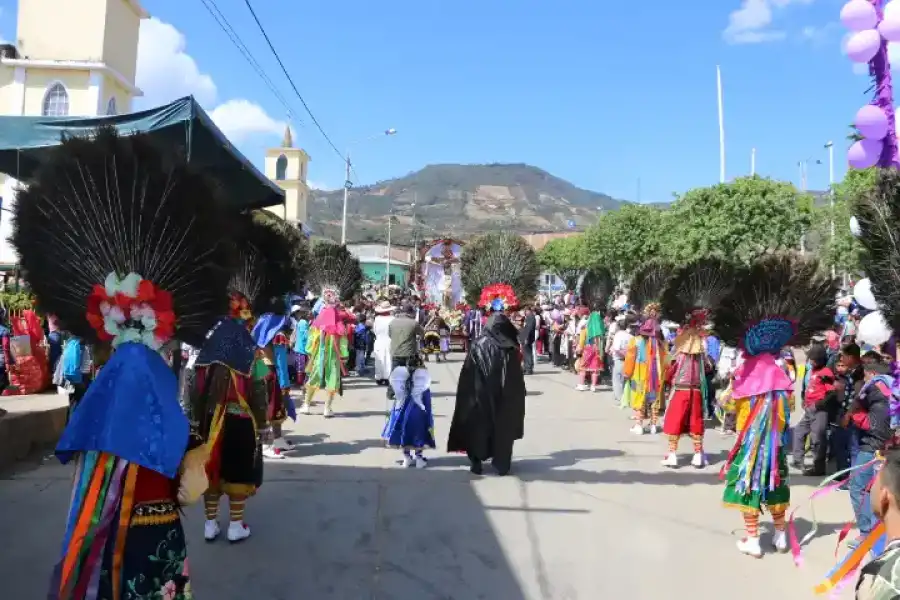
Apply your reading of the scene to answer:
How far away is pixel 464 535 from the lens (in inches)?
211

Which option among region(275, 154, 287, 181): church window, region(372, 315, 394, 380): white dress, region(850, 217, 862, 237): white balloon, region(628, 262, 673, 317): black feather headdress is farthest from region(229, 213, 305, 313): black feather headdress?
region(275, 154, 287, 181): church window

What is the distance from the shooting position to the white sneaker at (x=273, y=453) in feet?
25.1

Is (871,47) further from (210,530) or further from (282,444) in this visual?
(282,444)

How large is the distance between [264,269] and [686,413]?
4843 millimetres

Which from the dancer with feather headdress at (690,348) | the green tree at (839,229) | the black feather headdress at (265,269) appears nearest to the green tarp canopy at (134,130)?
the black feather headdress at (265,269)

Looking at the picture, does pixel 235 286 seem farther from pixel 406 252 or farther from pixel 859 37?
pixel 406 252

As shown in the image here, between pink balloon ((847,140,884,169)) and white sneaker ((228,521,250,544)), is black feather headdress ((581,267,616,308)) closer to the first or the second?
pink balloon ((847,140,884,169))

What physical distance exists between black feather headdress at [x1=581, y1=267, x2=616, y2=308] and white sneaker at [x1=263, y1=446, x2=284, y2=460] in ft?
30.0

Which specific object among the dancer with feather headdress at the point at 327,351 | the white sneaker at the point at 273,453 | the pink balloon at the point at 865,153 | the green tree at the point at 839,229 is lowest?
the white sneaker at the point at 273,453

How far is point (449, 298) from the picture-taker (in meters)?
25.2

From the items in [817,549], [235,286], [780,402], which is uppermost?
[235,286]

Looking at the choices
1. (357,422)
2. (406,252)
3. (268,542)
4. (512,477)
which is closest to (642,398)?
(512,477)

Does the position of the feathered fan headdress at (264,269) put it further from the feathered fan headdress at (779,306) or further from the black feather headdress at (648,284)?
the black feather headdress at (648,284)

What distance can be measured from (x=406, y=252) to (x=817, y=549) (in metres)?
97.9
